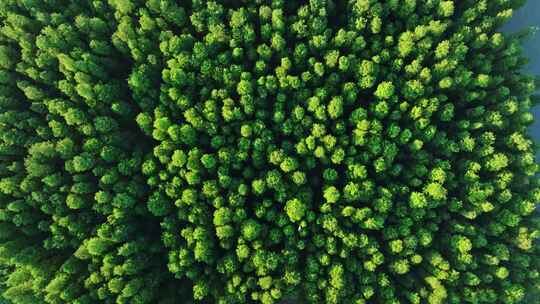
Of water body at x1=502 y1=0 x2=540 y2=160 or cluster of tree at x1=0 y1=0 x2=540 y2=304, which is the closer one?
cluster of tree at x1=0 y1=0 x2=540 y2=304

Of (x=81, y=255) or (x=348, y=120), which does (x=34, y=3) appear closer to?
(x=81, y=255)

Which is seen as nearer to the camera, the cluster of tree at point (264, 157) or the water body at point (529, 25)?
the cluster of tree at point (264, 157)

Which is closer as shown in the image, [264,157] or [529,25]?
[264,157]

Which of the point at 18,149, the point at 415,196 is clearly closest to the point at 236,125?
the point at 415,196

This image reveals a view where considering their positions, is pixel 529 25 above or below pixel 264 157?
above
